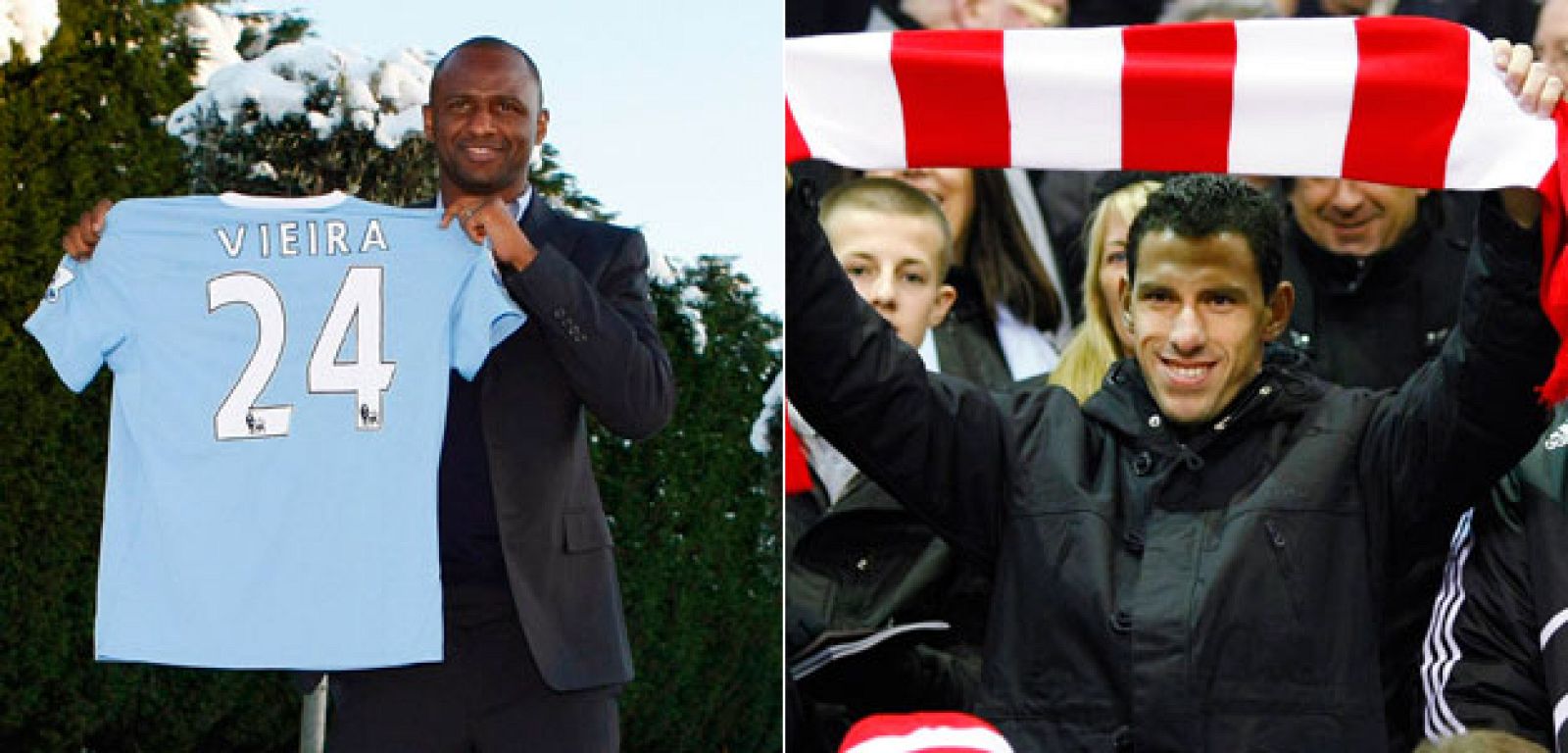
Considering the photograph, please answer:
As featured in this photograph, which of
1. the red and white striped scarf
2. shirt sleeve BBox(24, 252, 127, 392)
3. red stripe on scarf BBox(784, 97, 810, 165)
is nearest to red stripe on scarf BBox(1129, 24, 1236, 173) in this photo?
the red and white striped scarf

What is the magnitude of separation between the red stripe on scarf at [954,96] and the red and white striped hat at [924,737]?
1.29m

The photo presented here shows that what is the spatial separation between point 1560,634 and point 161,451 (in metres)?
2.26

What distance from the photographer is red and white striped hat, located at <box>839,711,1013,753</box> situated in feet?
7.75

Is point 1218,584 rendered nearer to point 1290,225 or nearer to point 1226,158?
point 1226,158

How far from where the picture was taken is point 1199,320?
341cm

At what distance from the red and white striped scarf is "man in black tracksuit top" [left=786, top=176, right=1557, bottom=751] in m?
0.15

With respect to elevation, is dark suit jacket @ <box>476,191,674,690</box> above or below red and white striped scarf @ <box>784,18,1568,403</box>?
below

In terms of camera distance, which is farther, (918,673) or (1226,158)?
(918,673)

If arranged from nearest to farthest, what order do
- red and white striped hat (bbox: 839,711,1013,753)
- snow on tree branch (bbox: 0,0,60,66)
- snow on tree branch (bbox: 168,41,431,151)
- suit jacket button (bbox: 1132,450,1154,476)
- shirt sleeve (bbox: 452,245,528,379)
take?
red and white striped hat (bbox: 839,711,1013,753) < shirt sleeve (bbox: 452,245,528,379) < suit jacket button (bbox: 1132,450,1154,476) < snow on tree branch (bbox: 0,0,60,66) < snow on tree branch (bbox: 168,41,431,151)

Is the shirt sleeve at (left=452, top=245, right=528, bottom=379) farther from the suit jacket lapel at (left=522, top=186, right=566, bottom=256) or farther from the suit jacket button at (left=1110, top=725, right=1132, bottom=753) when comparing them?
the suit jacket button at (left=1110, top=725, right=1132, bottom=753)

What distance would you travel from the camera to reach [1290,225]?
4.17 meters

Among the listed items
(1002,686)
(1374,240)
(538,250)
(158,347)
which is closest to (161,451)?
A: (158,347)

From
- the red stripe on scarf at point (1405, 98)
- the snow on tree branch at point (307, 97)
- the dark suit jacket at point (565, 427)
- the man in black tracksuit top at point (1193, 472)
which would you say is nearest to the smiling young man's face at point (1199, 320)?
the man in black tracksuit top at point (1193, 472)

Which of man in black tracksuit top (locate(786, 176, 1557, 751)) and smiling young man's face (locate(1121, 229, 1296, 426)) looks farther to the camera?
smiling young man's face (locate(1121, 229, 1296, 426))
